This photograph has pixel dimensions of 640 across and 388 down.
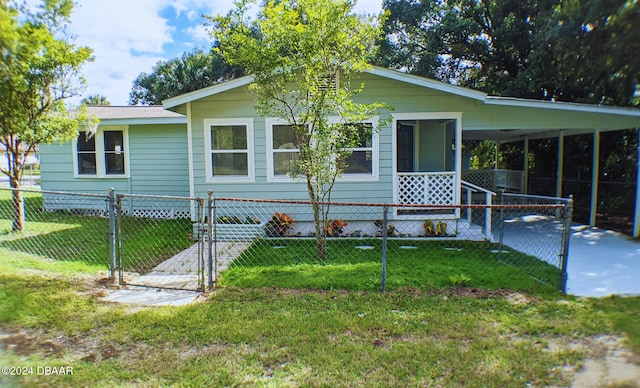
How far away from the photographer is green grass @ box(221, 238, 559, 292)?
4.72 m

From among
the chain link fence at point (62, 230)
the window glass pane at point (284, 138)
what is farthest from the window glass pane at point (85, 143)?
the window glass pane at point (284, 138)

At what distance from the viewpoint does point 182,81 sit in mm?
23875

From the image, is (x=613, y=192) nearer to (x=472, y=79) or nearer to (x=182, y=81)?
(x=472, y=79)

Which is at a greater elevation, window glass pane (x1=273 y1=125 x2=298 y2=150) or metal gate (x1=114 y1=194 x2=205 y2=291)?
window glass pane (x1=273 y1=125 x2=298 y2=150)

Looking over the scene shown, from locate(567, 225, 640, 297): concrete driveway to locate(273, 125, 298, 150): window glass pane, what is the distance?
570cm

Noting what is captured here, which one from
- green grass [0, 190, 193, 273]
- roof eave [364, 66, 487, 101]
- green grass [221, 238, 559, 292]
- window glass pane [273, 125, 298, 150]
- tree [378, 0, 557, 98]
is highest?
tree [378, 0, 557, 98]

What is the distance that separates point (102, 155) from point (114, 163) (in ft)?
1.29

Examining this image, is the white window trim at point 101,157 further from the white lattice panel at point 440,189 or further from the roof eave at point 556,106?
the roof eave at point 556,106

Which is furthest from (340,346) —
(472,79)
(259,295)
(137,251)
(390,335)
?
(472,79)

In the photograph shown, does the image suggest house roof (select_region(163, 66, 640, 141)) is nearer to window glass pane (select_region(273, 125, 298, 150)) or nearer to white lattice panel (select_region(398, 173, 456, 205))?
window glass pane (select_region(273, 125, 298, 150))

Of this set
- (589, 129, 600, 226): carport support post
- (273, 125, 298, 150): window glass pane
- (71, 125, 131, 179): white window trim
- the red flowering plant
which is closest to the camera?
the red flowering plant

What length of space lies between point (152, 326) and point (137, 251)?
134 inches

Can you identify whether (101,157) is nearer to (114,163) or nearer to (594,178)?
(114,163)

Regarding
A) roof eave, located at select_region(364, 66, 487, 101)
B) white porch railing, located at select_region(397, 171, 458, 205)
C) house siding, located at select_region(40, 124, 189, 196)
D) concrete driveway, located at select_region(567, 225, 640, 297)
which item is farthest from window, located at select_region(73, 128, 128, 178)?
concrete driveway, located at select_region(567, 225, 640, 297)
